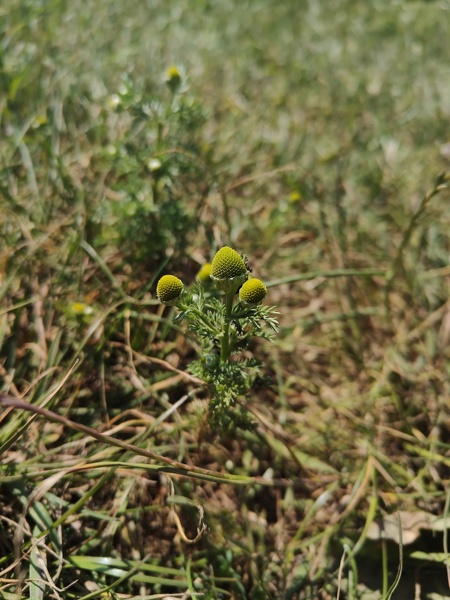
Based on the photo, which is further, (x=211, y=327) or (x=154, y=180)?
(x=154, y=180)

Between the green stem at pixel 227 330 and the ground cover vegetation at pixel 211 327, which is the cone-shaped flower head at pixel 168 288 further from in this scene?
the green stem at pixel 227 330

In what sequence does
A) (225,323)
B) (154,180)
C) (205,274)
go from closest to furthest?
(225,323) → (205,274) → (154,180)

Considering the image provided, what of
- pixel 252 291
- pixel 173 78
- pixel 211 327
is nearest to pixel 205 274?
pixel 211 327

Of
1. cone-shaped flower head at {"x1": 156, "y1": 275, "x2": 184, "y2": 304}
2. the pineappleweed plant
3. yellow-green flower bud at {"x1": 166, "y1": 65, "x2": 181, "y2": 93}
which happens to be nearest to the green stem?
the pineappleweed plant

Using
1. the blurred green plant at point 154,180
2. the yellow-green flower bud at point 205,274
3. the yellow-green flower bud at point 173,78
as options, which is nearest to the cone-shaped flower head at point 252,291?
the yellow-green flower bud at point 205,274

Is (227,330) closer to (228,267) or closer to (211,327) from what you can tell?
(211,327)

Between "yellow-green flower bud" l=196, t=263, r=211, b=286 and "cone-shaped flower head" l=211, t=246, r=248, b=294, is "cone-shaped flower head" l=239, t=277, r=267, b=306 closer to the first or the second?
"cone-shaped flower head" l=211, t=246, r=248, b=294
